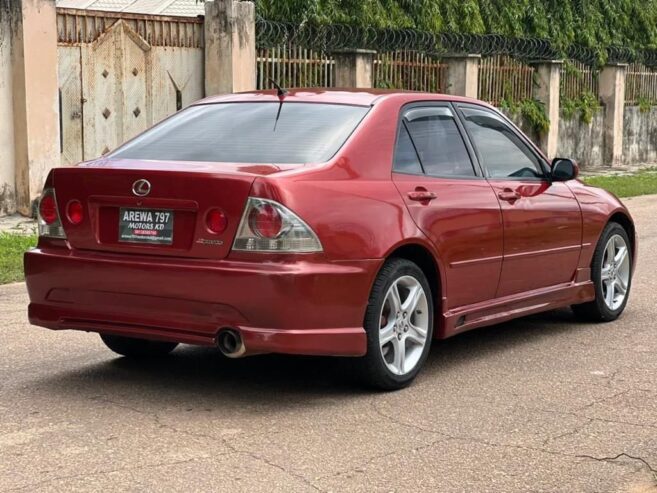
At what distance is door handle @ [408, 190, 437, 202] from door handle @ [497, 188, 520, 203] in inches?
29.1

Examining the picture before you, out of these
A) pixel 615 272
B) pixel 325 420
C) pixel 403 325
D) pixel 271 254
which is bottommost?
pixel 325 420

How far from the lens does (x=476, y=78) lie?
74.5 feet

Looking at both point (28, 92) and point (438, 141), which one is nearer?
point (438, 141)

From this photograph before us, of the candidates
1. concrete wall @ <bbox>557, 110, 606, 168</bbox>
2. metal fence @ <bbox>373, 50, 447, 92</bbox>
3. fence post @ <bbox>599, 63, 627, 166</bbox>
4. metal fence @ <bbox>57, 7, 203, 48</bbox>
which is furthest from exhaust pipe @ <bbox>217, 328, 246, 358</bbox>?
fence post @ <bbox>599, 63, 627, 166</bbox>

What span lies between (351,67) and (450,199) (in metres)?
12.6

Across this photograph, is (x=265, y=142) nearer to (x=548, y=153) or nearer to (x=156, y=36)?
(x=156, y=36)

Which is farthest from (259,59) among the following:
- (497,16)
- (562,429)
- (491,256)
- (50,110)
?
(562,429)

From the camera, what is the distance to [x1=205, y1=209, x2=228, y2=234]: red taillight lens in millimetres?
6043

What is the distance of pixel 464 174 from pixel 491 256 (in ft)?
1.66

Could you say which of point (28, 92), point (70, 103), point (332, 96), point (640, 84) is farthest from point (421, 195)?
point (640, 84)

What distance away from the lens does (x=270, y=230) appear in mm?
5984

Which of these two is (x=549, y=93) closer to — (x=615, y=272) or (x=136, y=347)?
(x=615, y=272)

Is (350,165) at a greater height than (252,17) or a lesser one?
lesser

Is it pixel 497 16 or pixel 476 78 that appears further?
pixel 497 16
